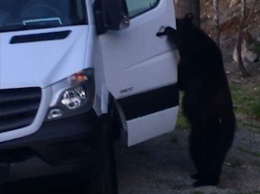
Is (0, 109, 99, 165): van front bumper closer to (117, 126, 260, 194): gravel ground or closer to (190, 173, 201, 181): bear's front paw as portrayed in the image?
(117, 126, 260, 194): gravel ground

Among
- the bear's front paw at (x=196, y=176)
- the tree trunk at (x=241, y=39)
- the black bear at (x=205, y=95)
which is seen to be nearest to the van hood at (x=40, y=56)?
the black bear at (x=205, y=95)

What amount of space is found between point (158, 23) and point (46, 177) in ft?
7.12

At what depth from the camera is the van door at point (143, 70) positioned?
7.86 metres

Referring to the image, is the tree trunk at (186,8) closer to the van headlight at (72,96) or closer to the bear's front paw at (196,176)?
the bear's front paw at (196,176)

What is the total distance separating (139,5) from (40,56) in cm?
173

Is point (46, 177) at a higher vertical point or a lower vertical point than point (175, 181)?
higher

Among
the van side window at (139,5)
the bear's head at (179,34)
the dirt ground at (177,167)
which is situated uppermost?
the van side window at (139,5)

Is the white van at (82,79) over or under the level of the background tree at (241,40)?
over

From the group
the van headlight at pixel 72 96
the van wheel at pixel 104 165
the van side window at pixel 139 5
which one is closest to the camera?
the van headlight at pixel 72 96

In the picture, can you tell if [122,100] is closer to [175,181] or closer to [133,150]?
[175,181]

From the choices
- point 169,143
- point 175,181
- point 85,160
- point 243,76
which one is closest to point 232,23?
point 243,76

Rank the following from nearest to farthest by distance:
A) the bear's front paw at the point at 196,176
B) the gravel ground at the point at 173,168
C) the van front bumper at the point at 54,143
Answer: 1. the van front bumper at the point at 54,143
2. the gravel ground at the point at 173,168
3. the bear's front paw at the point at 196,176

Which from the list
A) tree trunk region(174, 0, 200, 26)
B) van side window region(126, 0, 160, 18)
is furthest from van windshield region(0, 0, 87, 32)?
tree trunk region(174, 0, 200, 26)

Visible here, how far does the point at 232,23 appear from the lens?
19.1m
